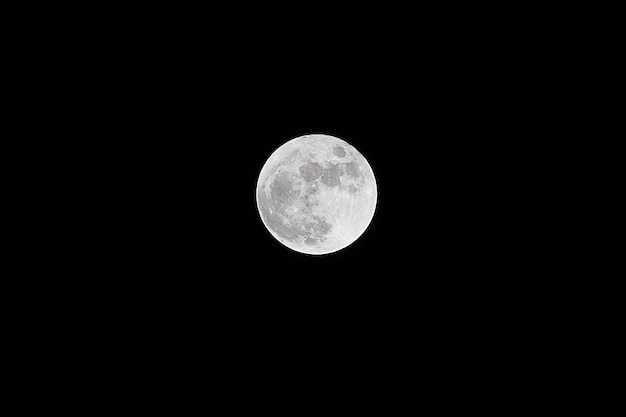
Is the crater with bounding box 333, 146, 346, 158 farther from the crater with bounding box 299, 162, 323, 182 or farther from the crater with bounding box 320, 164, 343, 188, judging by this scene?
the crater with bounding box 299, 162, 323, 182

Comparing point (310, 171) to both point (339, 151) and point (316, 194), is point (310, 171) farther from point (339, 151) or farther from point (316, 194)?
point (339, 151)

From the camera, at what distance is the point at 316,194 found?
226 inches

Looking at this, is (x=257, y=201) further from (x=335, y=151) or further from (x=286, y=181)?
(x=335, y=151)

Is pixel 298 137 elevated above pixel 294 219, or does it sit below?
above

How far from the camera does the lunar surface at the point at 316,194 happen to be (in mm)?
5777

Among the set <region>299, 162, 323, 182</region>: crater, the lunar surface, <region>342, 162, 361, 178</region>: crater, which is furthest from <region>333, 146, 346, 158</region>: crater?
<region>299, 162, 323, 182</region>: crater

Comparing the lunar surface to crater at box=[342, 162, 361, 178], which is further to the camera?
crater at box=[342, 162, 361, 178]

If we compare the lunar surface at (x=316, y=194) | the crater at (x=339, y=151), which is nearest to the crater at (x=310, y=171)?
the lunar surface at (x=316, y=194)

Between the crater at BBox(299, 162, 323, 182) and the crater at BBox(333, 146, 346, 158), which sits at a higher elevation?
the crater at BBox(333, 146, 346, 158)

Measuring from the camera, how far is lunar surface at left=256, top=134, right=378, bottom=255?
5777 mm

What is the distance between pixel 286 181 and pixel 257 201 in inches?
28.3

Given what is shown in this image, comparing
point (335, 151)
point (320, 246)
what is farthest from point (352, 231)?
point (335, 151)

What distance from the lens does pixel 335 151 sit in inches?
237

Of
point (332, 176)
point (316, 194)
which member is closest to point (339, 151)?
point (332, 176)
